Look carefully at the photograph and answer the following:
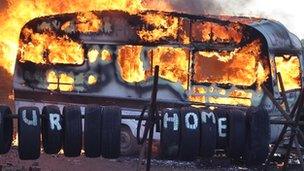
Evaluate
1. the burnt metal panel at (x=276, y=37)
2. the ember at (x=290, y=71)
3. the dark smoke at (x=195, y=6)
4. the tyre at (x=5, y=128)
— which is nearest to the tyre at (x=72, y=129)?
the tyre at (x=5, y=128)

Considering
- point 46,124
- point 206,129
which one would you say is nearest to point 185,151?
point 206,129

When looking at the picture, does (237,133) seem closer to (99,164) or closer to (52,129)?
(52,129)

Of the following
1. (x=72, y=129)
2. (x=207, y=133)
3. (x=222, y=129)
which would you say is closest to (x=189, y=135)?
(x=207, y=133)

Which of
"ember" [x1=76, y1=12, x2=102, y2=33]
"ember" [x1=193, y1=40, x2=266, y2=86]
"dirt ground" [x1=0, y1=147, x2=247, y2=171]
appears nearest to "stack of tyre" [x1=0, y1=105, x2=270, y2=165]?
"dirt ground" [x1=0, y1=147, x2=247, y2=171]

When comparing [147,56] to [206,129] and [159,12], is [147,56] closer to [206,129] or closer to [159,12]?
[159,12]

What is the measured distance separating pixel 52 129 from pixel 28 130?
0.37 m

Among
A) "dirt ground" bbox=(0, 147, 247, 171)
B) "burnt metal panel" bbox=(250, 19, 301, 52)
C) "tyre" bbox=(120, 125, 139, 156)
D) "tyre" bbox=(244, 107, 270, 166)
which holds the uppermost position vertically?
"burnt metal panel" bbox=(250, 19, 301, 52)

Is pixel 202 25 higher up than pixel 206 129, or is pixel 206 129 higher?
pixel 202 25

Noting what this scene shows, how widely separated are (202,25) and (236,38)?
0.92m

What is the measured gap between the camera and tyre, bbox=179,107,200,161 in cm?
→ 870

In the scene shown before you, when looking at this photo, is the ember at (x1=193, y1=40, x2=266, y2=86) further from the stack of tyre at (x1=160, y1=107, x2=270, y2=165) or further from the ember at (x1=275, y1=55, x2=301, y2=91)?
the stack of tyre at (x1=160, y1=107, x2=270, y2=165)

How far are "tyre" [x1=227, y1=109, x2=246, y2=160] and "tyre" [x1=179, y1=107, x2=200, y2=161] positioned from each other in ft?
1.82

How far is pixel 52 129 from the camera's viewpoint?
28.4 ft

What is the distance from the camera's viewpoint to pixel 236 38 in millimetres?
13734
